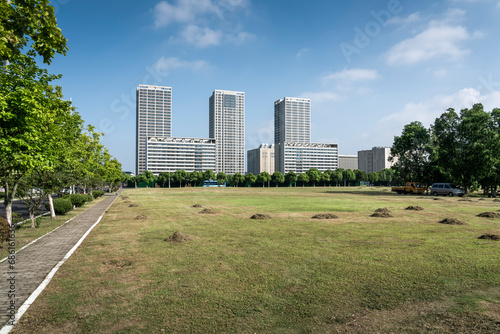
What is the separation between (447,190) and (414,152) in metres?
14.9

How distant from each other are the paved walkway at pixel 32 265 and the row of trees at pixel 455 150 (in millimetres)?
57787

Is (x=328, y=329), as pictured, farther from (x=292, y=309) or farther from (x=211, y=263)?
(x=211, y=263)

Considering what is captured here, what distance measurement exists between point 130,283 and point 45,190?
15883 mm

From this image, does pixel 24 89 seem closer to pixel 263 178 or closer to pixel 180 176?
pixel 180 176

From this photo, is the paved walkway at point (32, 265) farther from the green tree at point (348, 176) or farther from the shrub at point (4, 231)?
the green tree at point (348, 176)

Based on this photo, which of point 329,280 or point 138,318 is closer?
point 138,318

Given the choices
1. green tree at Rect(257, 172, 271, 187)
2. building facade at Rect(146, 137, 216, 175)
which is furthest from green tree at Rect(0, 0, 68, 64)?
Answer: building facade at Rect(146, 137, 216, 175)

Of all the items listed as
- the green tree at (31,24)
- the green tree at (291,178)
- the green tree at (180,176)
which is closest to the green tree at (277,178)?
the green tree at (291,178)

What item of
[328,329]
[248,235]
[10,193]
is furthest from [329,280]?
[10,193]

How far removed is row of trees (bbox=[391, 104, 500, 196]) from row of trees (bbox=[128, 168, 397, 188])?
276ft

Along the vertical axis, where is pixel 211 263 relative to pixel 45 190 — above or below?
below

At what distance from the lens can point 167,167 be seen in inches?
7495

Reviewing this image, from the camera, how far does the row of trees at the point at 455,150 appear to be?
48.0 metres

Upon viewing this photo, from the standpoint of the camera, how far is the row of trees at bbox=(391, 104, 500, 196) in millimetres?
48000
